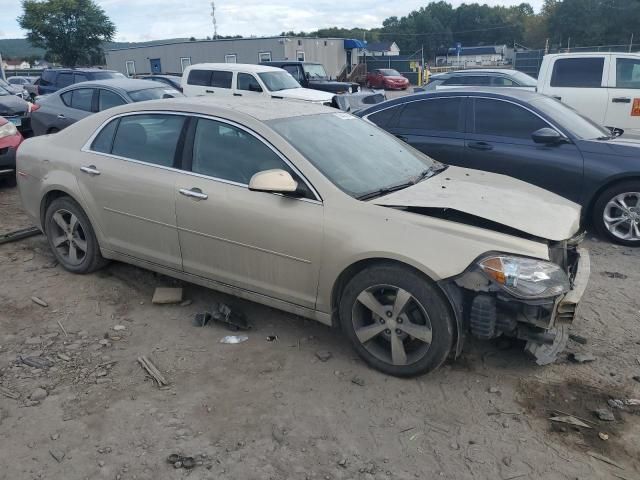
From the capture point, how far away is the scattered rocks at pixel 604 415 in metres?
3.00

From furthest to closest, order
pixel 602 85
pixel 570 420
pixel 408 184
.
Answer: pixel 602 85 < pixel 408 184 < pixel 570 420

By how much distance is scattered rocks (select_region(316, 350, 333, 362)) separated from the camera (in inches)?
143

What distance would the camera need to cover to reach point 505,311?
3076mm

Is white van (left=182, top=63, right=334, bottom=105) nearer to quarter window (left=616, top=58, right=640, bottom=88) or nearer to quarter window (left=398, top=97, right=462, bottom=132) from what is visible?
quarter window (left=616, top=58, right=640, bottom=88)

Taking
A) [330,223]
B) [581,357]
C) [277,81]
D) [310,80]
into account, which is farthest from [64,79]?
[581,357]

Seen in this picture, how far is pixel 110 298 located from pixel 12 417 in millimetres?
1583

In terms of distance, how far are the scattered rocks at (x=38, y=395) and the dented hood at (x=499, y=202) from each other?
7.65 ft

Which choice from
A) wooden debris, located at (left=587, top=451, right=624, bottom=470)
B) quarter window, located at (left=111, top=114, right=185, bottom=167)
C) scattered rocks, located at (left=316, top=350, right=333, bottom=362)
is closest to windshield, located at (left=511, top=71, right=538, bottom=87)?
quarter window, located at (left=111, top=114, right=185, bottom=167)

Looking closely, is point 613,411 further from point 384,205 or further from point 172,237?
point 172,237

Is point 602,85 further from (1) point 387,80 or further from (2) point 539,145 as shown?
(1) point 387,80

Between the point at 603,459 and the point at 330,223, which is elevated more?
the point at 330,223

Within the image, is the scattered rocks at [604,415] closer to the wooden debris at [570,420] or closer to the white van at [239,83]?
the wooden debris at [570,420]

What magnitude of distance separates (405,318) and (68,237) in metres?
3.28

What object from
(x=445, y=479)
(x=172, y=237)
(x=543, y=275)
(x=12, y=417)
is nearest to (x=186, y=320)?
(x=172, y=237)
